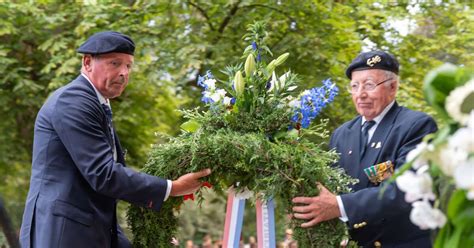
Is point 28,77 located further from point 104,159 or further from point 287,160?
point 287,160

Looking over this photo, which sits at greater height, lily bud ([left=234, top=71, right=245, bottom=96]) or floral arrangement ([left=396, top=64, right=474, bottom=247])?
floral arrangement ([left=396, top=64, right=474, bottom=247])

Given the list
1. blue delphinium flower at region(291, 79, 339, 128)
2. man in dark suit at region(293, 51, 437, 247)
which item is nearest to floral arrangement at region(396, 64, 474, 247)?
man in dark suit at region(293, 51, 437, 247)

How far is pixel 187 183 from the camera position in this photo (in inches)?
163

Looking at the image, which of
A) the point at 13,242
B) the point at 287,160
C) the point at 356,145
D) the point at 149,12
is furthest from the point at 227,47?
the point at 13,242

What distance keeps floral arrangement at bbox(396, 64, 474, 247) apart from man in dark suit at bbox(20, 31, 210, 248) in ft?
6.24

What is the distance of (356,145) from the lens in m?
4.40

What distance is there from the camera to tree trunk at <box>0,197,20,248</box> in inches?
96.8

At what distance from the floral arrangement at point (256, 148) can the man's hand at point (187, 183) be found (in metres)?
0.04

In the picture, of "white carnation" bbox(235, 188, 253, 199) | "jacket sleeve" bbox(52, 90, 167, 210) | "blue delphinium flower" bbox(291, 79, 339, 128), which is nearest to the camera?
"jacket sleeve" bbox(52, 90, 167, 210)

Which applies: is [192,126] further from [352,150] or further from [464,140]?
[464,140]

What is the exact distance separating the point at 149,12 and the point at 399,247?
446 centimetres

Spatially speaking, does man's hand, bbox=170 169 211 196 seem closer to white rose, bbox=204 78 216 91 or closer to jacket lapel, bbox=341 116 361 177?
white rose, bbox=204 78 216 91

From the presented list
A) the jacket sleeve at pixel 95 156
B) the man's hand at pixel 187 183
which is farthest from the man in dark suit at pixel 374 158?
the jacket sleeve at pixel 95 156

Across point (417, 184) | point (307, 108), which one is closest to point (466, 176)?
point (417, 184)
